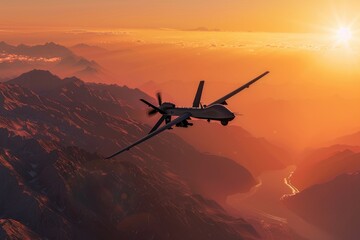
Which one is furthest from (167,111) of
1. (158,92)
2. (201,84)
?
(201,84)

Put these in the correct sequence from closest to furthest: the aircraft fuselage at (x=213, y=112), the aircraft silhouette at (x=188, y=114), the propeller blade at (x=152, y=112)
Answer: the aircraft silhouette at (x=188, y=114) → the aircraft fuselage at (x=213, y=112) → the propeller blade at (x=152, y=112)

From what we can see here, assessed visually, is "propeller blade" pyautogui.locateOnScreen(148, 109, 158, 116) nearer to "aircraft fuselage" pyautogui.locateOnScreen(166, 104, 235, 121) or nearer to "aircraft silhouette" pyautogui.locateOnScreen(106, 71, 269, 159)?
"aircraft silhouette" pyautogui.locateOnScreen(106, 71, 269, 159)

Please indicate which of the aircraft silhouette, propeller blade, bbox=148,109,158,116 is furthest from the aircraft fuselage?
propeller blade, bbox=148,109,158,116

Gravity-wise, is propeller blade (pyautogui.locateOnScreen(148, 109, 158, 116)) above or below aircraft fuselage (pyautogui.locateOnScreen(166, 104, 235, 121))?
below

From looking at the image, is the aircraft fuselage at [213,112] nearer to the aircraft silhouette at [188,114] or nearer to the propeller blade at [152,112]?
the aircraft silhouette at [188,114]

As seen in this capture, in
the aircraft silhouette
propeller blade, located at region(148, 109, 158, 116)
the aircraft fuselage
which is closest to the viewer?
the aircraft silhouette

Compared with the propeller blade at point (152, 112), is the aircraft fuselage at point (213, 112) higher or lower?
higher

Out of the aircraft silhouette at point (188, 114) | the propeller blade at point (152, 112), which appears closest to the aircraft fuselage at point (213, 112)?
the aircraft silhouette at point (188, 114)

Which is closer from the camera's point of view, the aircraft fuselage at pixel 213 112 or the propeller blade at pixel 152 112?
the aircraft fuselage at pixel 213 112

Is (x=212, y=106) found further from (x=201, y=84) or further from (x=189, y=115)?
(x=201, y=84)

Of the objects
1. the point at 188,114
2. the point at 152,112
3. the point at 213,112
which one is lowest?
the point at 152,112

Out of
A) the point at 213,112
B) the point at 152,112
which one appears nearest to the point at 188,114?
the point at 213,112

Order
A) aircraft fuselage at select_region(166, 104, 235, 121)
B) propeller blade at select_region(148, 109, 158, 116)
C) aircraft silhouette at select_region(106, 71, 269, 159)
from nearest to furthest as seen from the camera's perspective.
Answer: aircraft silhouette at select_region(106, 71, 269, 159) < aircraft fuselage at select_region(166, 104, 235, 121) < propeller blade at select_region(148, 109, 158, 116)

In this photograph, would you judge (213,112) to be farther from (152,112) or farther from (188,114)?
(152,112)
